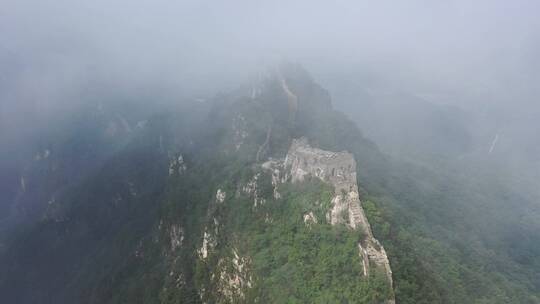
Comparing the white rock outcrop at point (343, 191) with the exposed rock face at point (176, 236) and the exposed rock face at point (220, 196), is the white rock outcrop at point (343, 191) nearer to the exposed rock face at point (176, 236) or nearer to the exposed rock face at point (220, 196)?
the exposed rock face at point (220, 196)

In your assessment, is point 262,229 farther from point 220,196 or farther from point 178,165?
point 178,165

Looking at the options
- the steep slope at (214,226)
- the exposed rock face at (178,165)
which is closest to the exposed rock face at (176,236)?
the steep slope at (214,226)

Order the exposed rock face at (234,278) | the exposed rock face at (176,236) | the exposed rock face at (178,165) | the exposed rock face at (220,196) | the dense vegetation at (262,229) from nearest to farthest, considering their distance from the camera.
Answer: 1. the dense vegetation at (262,229)
2. the exposed rock face at (234,278)
3. the exposed rock face at (220,196)
4. the exposed rock face at (176,236)
5. the exposed rock face at (178,165)

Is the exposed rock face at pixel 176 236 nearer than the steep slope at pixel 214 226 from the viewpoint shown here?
No

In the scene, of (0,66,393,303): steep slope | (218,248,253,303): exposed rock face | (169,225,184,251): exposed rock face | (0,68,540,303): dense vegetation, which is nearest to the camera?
(0,66,393,303): steep slope

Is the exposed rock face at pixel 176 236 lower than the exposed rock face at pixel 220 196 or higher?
lower

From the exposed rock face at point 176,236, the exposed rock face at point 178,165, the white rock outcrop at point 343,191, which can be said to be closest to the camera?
the white rock outcrop at point 343,191

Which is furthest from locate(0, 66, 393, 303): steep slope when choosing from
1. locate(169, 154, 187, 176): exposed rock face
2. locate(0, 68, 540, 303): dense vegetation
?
locate(169, 154, 187, 176): exposed rock face

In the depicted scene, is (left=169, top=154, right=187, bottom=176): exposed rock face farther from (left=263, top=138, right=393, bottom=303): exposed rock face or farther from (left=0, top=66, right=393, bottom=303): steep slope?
(left=263, top=138, right=393, bottom=303): exposed rock face

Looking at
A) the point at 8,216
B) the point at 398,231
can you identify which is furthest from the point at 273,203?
the point at 8,216

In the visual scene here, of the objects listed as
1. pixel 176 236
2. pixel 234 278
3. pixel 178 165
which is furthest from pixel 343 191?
pixel 178 165
